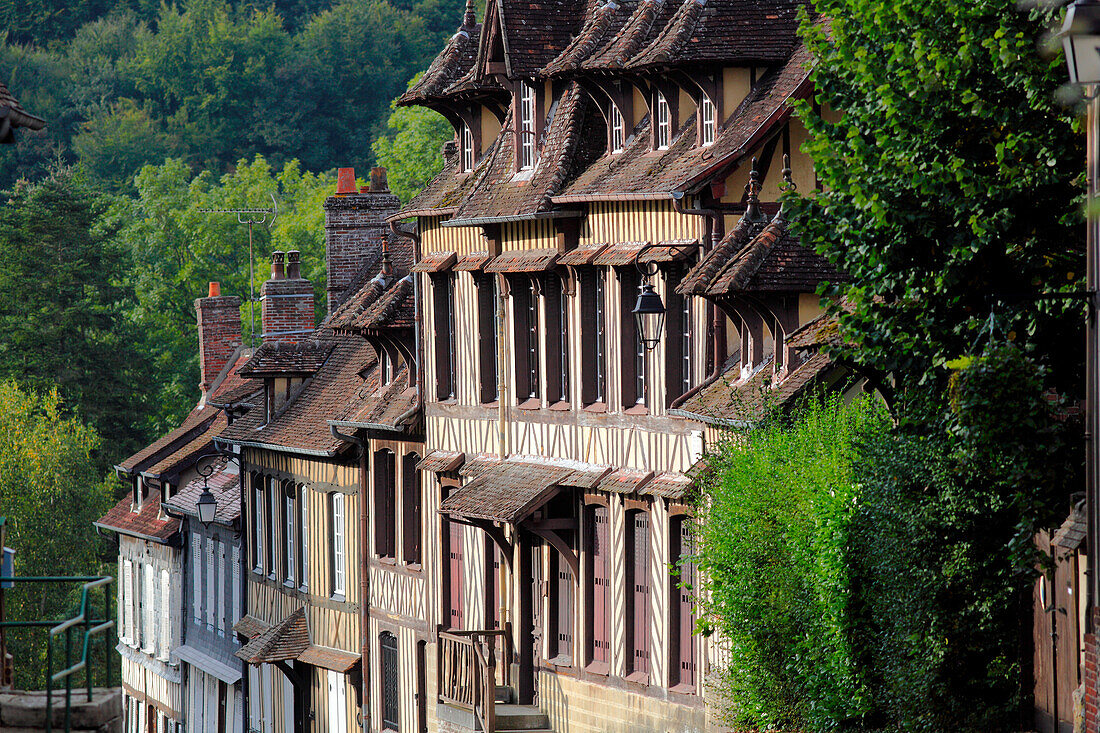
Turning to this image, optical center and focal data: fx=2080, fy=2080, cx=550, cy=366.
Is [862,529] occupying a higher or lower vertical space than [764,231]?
lower

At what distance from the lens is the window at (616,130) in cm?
2388

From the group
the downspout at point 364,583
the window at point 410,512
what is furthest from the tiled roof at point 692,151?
the downspout at point 364,583

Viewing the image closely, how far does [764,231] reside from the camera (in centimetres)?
2003

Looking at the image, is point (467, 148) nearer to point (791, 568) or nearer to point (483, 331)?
point (483, 331)

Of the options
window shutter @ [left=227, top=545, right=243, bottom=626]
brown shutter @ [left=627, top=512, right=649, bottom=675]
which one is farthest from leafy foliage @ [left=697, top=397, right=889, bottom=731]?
window shutter @ [left=227, top=545, right=243, bottom=626]

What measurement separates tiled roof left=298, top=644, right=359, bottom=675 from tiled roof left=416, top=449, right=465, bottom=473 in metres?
4.08

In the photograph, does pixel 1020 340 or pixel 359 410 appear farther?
pixel 359 410

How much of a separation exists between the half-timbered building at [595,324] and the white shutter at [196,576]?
41.0ft

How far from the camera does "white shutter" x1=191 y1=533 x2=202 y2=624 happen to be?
39.6 meters

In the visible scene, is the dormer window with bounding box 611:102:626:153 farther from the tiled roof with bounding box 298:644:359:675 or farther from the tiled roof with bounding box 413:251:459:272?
the tiled roof with bounding box 298:644:359:675

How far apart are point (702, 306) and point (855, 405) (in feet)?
14.3

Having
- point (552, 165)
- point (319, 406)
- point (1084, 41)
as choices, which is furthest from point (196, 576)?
point (1084, 41)

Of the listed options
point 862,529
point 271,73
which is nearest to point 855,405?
point 862,529

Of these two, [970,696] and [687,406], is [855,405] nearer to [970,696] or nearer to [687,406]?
[970,696]
